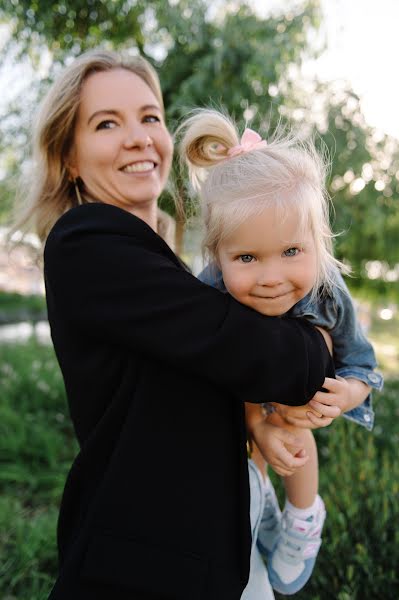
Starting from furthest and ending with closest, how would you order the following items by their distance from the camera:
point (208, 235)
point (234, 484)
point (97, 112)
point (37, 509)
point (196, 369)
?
point (37, 509) → point (97, 112) → point (208, 235) → point (234, 484) → point (196, 369)

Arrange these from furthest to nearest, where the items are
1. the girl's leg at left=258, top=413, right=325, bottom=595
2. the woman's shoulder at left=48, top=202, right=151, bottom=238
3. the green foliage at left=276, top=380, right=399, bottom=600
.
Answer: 1. the green foliage at left=276, top=380, right=399, bottom=600
2. the girl's leg at left=258, top=413, right=325, bottom=595
3. the woman's shoulder at left=48, top=202, right=151, bottom=238

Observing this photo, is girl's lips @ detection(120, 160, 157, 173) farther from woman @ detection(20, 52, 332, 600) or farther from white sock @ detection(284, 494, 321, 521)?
white sock @ detection(284, 494, 321, 521)

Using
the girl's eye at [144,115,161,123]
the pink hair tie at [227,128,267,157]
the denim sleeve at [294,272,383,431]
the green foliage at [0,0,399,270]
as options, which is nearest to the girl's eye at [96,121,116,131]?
the girl's eye at [144,115,161,123]

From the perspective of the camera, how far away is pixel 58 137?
69.5 inches

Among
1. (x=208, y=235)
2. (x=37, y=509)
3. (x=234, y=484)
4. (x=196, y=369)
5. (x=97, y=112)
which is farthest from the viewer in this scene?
(x=37, y=509)

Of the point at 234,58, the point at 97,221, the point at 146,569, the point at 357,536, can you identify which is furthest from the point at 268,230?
the point at 234,58

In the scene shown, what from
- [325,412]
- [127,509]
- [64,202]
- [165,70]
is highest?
[165,70]

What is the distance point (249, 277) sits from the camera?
1.30m

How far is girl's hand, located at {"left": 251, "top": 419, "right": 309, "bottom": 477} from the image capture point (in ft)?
4.56

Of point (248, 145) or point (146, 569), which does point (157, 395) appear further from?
point (248, 145)

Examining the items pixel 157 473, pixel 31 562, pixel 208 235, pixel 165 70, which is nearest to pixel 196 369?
pixel 157 473

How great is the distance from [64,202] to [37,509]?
2.38 meters

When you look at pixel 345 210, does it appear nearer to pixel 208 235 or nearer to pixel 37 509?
pixel 208 235

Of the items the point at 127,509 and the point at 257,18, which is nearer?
the point at 127,509
